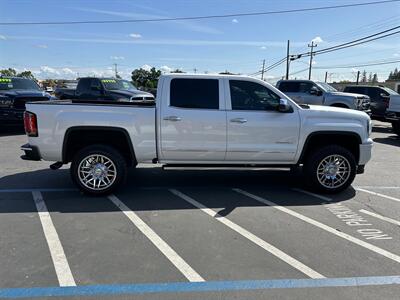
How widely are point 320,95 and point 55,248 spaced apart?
546 inches

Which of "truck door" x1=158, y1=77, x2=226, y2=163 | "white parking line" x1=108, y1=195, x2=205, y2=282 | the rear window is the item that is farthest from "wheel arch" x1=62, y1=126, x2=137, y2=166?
the rear window

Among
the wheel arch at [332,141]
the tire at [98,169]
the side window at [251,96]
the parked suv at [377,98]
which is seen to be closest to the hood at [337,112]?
the wheel arch at [332,141]

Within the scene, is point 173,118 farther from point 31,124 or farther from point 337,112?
point 337,112

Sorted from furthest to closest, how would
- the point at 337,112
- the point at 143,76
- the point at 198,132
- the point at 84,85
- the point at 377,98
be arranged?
1. the point at 143,76
2. the point at 377,98
3. the point at 84,85
4. the point at 337,112
5. the point at 198,132

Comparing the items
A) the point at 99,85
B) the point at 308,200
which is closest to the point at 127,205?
the point at 308,200

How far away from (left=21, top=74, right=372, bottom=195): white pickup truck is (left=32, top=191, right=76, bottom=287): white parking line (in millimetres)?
769

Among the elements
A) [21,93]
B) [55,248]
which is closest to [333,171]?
[55,248]

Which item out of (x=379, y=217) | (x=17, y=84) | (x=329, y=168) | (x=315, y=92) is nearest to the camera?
(x=379, y=217)

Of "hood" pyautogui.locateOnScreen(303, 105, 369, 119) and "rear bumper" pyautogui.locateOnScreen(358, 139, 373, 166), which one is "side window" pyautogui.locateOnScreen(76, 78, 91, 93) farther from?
"rear bumper" pyautogui.locateOnScreen(358, 139, 373, 166)

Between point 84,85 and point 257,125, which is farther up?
point 84,85

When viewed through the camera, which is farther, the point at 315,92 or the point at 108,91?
the point at 315,92

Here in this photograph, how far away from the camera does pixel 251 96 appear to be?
5.87 metres

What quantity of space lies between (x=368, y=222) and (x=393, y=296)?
6.14 feet

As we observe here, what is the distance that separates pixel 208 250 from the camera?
13.0ft
